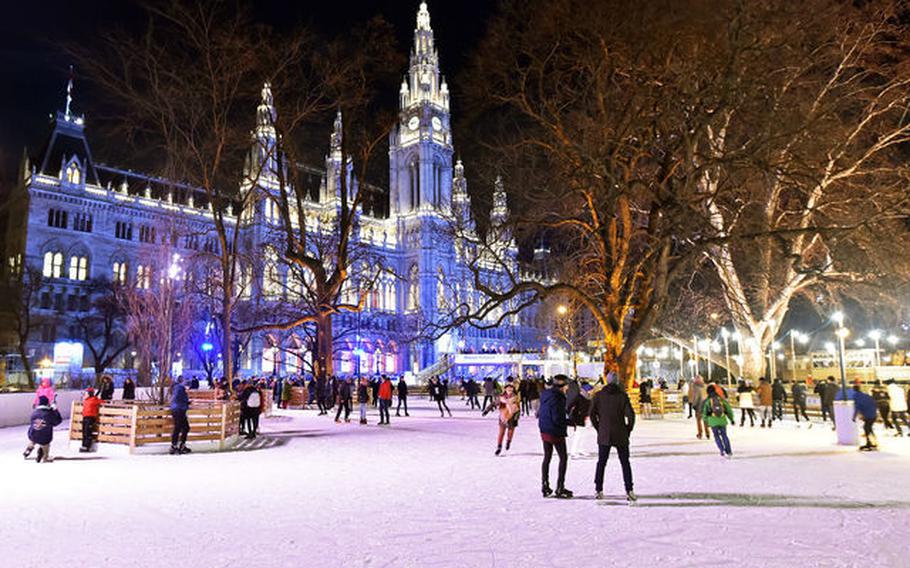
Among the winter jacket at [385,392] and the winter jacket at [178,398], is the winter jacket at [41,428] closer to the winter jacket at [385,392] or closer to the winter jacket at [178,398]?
the winter jacket at [178,398]

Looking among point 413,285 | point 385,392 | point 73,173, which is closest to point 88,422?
point 385,392

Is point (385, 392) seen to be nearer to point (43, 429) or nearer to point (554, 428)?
point (43, 429)

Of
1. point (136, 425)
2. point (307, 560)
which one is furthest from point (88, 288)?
point (307, 560)

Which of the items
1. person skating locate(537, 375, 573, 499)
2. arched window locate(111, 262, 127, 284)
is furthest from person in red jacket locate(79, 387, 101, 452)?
arched window locate(111, 262, 127, 284)

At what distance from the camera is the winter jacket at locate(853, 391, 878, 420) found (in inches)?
527

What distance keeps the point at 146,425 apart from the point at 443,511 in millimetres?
8316

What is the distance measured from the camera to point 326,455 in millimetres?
12742

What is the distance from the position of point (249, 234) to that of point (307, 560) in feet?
235

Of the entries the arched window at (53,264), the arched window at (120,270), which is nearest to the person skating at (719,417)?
the arched window at (53,264)

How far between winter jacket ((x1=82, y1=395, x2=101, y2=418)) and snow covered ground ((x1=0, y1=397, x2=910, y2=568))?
839 millimetres

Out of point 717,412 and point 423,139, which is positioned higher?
point 423,139

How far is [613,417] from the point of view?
320 inches

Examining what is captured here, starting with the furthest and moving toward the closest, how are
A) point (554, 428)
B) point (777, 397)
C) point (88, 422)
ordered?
1. point (777, 397)
2. point (88, 422)
3. point (554, 428)

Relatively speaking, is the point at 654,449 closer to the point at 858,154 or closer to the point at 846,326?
the point at 858,154
